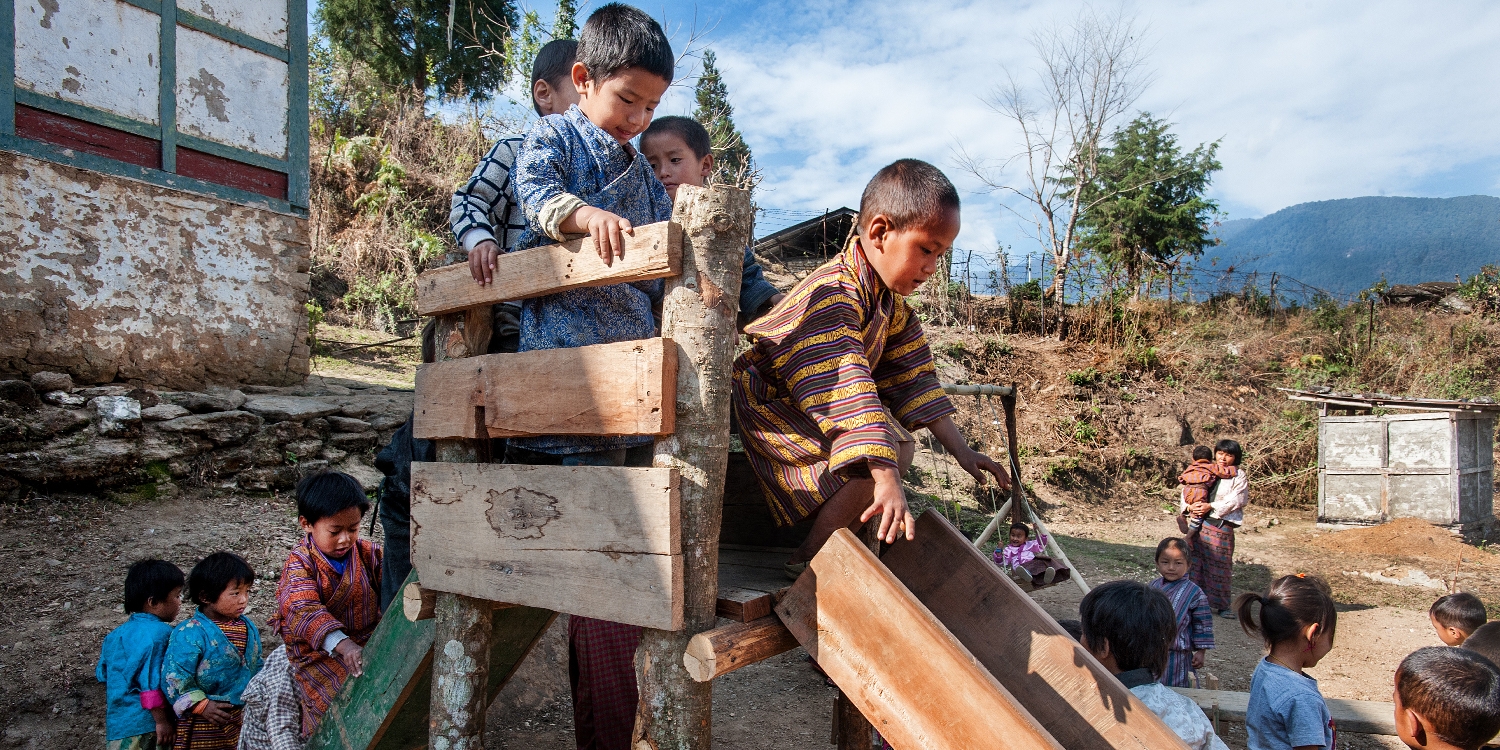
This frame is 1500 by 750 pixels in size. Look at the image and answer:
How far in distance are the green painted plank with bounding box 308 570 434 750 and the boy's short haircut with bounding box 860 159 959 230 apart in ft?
5.43

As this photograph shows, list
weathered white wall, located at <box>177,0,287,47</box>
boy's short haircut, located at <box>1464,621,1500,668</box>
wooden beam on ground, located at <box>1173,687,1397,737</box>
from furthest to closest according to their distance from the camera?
weathered white wall, located at <box>177,0,287,47</box> → wooden beam on ground, located at <box>1173,687,1397,737</box> → boy's short haircut, located at <box>1464,621,1500,668</box>

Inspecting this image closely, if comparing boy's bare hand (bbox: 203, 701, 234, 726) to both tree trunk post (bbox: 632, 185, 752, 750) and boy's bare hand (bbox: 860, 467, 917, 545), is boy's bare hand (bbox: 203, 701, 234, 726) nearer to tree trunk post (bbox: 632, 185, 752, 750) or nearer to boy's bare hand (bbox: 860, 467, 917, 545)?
tree trunk post (bbox: 632, 185, 752, 750)

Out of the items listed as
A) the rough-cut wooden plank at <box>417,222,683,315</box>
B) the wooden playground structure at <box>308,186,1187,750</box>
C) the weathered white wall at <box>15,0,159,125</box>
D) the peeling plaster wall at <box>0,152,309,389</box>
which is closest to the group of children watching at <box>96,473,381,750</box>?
the wooden playground structure at <box>308,186,1187,750</box>

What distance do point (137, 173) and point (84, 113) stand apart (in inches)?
18.8

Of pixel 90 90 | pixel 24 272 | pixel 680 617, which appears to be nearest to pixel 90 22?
pixel 90 90

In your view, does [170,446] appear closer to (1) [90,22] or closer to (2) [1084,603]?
(1) [90,22]

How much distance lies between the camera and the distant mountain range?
3853 inches

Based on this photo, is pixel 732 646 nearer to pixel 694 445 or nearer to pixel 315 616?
pixel 694 445

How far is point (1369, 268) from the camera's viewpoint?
100 meters

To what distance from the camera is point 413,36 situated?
2147 centimetres

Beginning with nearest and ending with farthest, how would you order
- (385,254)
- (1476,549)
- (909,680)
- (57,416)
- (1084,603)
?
1. (909,680)
2. (1084,603)
3. (57,416)
4. (1476,549)
5. (385,254)

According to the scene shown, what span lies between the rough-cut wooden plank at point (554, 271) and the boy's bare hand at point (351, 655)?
1.08 m

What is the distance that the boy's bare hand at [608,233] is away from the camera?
177 centimetres

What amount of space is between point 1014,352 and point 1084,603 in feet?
42.3
